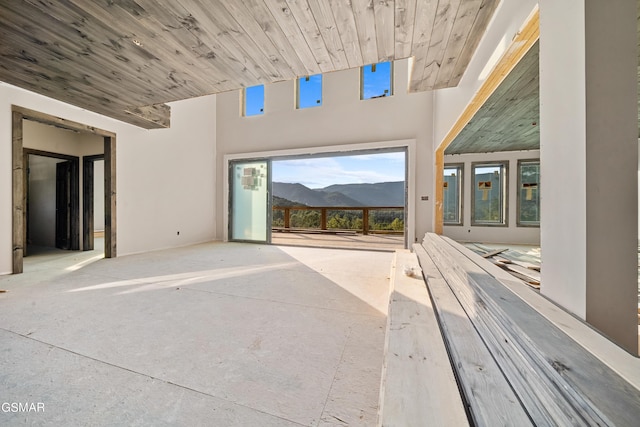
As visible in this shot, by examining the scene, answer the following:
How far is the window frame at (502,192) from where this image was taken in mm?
5691

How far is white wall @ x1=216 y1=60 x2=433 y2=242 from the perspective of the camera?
15.0 ft

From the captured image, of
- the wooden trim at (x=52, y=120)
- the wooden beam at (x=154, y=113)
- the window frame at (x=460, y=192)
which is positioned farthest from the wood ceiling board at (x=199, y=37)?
the window frame at (x=460, y=192)

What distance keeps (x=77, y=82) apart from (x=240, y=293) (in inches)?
121

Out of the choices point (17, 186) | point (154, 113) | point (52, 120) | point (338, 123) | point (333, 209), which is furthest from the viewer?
point (333, 209)

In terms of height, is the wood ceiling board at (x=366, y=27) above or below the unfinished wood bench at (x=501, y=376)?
above

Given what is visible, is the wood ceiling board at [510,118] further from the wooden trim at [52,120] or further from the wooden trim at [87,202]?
the wooden trim at [87,202]

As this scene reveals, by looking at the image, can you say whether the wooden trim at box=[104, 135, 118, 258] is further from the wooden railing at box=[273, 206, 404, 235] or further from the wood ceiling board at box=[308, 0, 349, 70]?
the wooden railing at box=[273, 206, 404, 235]

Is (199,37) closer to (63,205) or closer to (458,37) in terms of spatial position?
(458,37)

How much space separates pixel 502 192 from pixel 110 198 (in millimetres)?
8162

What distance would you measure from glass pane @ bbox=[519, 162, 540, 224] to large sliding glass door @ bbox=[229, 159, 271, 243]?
5.97m

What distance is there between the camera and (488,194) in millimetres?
5949

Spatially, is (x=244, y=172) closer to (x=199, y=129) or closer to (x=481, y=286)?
(x=199, y=129)

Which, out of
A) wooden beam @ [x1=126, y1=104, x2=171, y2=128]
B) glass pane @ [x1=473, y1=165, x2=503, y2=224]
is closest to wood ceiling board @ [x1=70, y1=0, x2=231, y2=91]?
wooden beam @ [x1=126, y1=104, x2=171, y2=128]

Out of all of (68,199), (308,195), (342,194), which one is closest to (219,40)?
(68,199)
